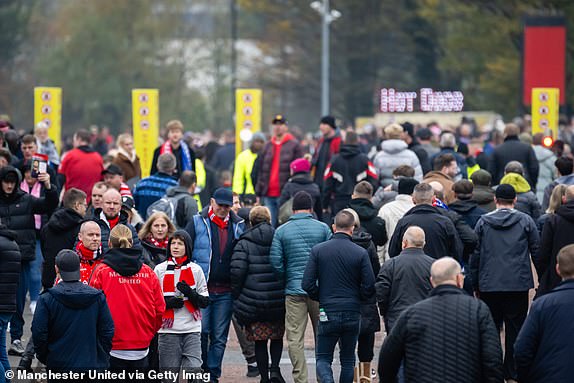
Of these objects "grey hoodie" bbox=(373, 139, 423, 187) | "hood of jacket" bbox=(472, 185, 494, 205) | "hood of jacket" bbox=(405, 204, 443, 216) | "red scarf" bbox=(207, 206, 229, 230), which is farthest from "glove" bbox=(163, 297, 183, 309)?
"grey hoodie" bbox=(373, 139, 423, 187)

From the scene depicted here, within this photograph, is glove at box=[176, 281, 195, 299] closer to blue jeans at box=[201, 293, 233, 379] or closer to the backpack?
blue jeans at box=[201, 293, 233, 379]

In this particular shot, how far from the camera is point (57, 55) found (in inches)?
2511

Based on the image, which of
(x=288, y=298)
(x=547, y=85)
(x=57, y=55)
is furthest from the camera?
(x=57, y=55)

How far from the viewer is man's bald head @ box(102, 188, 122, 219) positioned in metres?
12.7

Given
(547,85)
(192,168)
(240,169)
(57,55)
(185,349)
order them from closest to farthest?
(185,349) < (192,168) < (240,169) < (547,85) < (57,55)

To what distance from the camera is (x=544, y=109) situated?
24641 mm

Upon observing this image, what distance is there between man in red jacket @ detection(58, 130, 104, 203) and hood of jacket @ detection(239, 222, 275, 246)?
5.58 m

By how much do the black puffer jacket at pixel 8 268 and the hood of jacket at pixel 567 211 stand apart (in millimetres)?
4788

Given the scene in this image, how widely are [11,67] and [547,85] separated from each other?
37.1m

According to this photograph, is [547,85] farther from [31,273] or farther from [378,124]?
[31,273]

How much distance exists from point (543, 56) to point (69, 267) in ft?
82.5

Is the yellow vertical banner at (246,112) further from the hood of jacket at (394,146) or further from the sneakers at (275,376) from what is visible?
the sneakers at (275,376)

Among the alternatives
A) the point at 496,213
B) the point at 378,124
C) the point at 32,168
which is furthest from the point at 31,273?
the point at 378,124

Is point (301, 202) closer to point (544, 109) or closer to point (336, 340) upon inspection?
point (336, 340)
